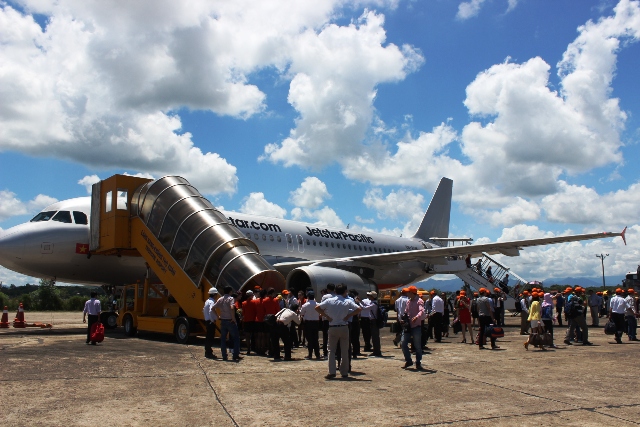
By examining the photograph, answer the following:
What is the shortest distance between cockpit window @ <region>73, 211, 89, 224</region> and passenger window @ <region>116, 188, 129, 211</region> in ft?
5.84

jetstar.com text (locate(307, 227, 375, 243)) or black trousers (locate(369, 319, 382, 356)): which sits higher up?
jetstar.com text (locate(307, 227, 375, 243))

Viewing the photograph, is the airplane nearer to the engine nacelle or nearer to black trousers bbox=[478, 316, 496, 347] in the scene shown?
the engine nacelle

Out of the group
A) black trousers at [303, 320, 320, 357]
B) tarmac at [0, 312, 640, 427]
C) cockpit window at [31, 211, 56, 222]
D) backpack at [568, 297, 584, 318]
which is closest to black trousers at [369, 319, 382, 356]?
tarmac at [0, 312, 640, 427]

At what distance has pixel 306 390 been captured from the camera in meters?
7.35

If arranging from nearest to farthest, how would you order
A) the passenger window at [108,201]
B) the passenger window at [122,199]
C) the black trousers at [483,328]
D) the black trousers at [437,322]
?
the black trousers at [483,328] < the black trousers at [437,322] < the passenger window at [122,199] < the passenger window at [108,201]

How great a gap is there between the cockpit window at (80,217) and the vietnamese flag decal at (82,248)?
719 millimetres

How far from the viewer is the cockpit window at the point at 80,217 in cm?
1641

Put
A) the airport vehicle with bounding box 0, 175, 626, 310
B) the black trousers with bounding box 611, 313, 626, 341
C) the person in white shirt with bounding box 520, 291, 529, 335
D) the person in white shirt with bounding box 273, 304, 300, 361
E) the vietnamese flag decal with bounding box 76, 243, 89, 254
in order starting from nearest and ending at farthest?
the person in white shirt with bounding box 273, 304, 300, 361
the airport vehicle with bounding box 0, 175, 626, 310
the black trousers with bounding box 611, 313, 626, 341
the vietnamese flag decal with bounding box 76, 243, 89, 254
the person in white shirt with bounding box 520, 291, 529, 335

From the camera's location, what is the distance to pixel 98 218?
623 inches

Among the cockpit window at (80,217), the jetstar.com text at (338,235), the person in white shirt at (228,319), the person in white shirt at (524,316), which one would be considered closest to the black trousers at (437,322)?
the person in white shirt at (524,316)

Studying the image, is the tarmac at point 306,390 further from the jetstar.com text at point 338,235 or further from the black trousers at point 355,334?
the jetstar.com text at point 338,235

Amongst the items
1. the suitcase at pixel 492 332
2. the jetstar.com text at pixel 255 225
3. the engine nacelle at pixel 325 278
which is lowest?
the suitcase at pixel 492 332

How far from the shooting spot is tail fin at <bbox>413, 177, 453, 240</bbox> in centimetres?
3572

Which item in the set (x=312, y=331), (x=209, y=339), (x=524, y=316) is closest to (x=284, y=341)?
(x=312, y=331)
